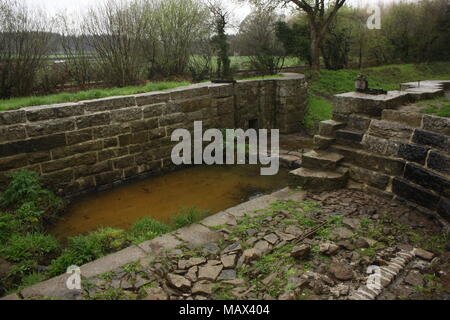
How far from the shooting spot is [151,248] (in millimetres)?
3789

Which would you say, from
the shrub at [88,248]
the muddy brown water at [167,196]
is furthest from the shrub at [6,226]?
the shrub at [88,248]

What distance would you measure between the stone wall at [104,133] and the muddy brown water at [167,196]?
348 millimetres

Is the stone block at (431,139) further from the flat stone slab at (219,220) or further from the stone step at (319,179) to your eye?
the flat stone slab at (219,220)

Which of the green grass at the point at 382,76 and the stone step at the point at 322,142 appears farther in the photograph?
the green grass at the point at 382,76

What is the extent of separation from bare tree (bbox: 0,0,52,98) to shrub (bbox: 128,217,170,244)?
15.3 ft

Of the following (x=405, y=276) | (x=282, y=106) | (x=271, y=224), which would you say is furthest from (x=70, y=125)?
(x=282, y=106)

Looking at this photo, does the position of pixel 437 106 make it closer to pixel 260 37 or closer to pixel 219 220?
pixel 219 220

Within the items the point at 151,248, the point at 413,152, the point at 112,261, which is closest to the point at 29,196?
the point at 112,261

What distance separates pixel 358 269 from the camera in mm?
3287

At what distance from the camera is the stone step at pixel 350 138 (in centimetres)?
533

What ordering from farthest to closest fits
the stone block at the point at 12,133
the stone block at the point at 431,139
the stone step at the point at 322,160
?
the stone step at the point at 322,160 → the stone block at the point at 12,133 → the stone block at the point at 431,139

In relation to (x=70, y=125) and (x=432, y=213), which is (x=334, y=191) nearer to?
(x=432, y=213)

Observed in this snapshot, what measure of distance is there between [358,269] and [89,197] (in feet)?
15.3

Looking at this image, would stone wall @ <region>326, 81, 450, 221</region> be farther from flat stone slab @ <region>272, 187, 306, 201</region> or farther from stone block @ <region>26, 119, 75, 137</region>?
stone block @ <region>26, 119, 75, 137</region>
